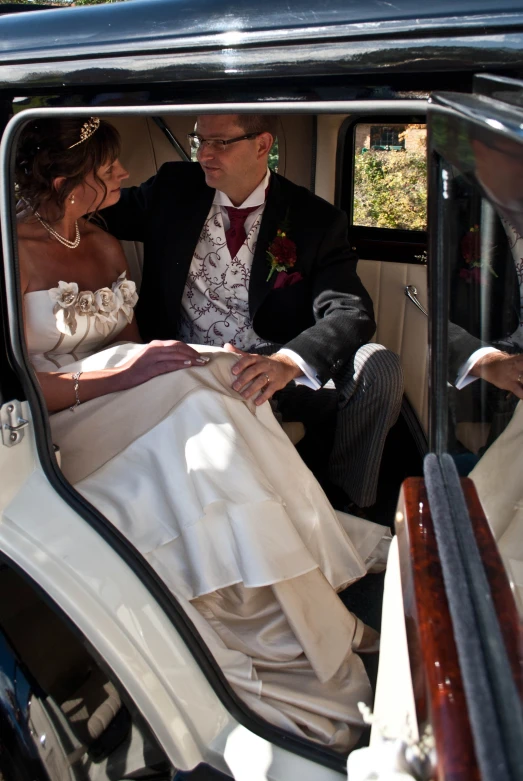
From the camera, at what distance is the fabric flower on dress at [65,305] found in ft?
7.13

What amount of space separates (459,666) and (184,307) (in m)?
2.05

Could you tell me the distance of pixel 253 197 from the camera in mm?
2623

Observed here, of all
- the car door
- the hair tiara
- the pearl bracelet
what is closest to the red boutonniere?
the hair tiara

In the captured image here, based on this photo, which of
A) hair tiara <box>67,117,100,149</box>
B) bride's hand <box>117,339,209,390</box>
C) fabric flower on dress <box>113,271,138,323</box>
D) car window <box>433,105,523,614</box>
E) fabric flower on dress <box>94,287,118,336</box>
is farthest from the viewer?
fabric flower on dress <box>113,271,138,323</box>

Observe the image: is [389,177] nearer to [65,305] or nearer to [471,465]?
[65,305]

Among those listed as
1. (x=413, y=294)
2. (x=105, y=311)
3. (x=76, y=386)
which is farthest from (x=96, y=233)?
(x=413, y=294)

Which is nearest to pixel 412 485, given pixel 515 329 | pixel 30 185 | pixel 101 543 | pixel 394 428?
pixel 515 329

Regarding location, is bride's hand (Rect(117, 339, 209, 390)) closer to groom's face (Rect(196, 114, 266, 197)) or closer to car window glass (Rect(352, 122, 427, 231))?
groom's face (Rect(196, 114, 266, 197))

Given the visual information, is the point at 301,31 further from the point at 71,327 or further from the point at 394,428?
the point at 394,428

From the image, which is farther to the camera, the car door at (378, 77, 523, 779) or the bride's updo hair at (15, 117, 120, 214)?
the bride's updo hair at (15, 117, 120, 214)

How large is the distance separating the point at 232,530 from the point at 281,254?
125cm

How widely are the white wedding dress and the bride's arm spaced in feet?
0.11

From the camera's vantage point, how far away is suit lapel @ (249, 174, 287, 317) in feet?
8.38

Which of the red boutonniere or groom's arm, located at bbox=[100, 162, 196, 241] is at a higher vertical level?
groom's arm, located at bbox=[100, 162, 196, 241]
